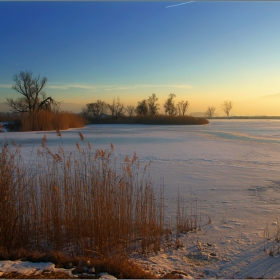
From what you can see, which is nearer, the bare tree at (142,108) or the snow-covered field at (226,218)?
the snow-covered field at (226,218)

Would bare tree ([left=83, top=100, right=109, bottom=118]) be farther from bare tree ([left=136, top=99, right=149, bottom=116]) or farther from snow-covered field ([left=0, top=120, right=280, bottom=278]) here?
snow-covered field ([left=0, top=120, right=280, bottom=278])

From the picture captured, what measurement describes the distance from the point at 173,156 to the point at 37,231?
7054 mm

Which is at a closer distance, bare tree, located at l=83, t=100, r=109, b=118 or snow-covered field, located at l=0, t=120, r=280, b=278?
snow-covered field, located at l=0, t=120, r=280, b=278

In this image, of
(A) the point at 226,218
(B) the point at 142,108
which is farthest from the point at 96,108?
(A) the point at 226,218

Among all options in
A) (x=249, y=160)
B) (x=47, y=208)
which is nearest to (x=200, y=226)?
(x=47, y=208)

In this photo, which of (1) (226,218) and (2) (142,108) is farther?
(2) (142,108)

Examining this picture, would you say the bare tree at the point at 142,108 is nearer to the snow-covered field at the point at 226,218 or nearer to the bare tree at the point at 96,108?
the bare tree at the point at 96,108

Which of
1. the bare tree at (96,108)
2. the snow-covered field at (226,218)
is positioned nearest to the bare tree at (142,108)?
the bare tree at (96,108)

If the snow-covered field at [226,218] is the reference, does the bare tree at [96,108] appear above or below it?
above

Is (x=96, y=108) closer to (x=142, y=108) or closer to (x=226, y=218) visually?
(x=142, y=108)

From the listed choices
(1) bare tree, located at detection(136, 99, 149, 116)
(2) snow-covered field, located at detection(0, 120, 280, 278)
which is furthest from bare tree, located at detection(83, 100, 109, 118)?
(2) snow-covered field, located at detection(0, 120, 280, 278)

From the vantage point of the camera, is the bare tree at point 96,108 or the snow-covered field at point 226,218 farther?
the bare tree at point 96,108

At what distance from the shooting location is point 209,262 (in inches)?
135

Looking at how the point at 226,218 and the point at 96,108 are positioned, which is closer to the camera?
the point at 226,218
